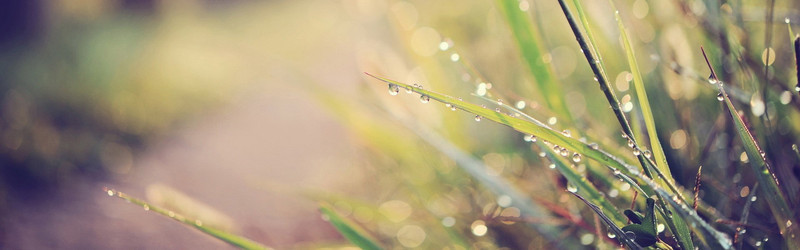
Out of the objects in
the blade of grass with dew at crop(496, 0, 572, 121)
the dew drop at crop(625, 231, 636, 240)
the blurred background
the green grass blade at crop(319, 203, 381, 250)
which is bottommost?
the dew drop at crop(625, 231, 636, 240)

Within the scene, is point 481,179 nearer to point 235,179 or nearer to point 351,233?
point 351,233

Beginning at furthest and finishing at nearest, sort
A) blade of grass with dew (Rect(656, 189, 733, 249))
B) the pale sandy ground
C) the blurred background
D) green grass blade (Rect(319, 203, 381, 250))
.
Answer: the pale sandy ground < the blurred background < green grass blade (Rect(319, 203, 381, 250)) < blade of grass with dew (Rect(656, 189, 733, 249))

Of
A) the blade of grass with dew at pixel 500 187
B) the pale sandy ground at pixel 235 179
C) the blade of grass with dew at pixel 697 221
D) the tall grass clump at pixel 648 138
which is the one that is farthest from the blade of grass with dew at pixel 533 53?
the pale sandy ground at pixel 235 179

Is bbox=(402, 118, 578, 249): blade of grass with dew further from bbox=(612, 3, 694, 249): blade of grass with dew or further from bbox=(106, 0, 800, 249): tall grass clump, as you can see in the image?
bbox=(612, 3, 694, 249): blade of grass with dew

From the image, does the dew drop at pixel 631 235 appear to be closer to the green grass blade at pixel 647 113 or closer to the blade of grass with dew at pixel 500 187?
the green grass blade at pixel 647 113

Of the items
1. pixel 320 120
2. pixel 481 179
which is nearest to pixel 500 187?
pixel 481 179

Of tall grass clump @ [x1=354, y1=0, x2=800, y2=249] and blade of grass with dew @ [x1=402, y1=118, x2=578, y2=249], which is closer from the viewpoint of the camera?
tall grass clump @ [x1=354, y1=0, x2=800, y2=249]

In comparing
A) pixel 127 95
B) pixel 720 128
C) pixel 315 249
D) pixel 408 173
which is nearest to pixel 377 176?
pixel 408 173

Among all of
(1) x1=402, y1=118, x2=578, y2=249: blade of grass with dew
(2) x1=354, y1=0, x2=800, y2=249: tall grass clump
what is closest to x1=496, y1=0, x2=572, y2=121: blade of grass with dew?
(2) x1=354, y1=0, x2=800, y2=249: tall grass clump
